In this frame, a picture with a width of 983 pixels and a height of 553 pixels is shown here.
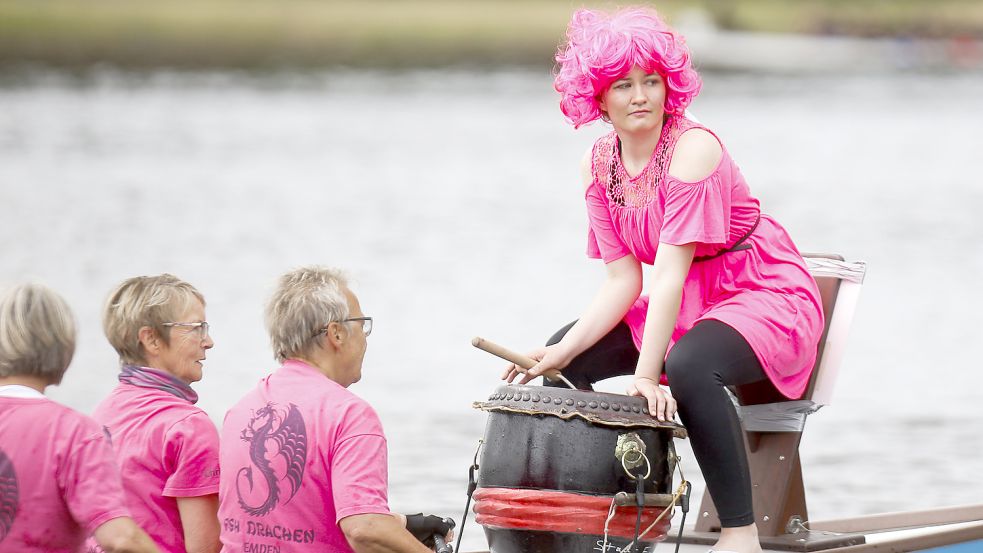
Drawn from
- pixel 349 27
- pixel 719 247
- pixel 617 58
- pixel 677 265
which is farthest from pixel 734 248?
pixel 349 27

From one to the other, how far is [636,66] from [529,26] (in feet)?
166

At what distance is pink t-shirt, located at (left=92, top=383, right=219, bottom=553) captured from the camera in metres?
3.93

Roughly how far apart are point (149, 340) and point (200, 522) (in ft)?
1.53

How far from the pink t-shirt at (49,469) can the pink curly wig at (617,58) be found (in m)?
1.67

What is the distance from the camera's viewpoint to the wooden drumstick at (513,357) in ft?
13.5

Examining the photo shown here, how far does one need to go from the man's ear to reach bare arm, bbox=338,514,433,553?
71 centimetres

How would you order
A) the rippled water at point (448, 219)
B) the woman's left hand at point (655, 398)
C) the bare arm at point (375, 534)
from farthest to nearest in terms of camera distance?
the rippled water at point (448, 219) → the woman's left hand at point (655, 398) → the bare arm at point (375, 534)

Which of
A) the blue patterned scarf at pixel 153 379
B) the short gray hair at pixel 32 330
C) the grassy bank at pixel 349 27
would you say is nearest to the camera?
the short gray hair at pixel 32 330

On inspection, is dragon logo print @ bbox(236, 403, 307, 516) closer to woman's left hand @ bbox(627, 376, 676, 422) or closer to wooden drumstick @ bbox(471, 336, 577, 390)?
wooden drumstick @ bbox(471, 336, 577, 390)

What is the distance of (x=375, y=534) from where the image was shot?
12.0 ft

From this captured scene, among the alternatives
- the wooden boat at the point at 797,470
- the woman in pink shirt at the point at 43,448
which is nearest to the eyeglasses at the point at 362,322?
the woman in pink shirt at the point at 43,448

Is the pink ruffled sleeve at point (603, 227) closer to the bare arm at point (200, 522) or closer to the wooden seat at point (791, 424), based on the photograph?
the wooden seat at point (791, 424)

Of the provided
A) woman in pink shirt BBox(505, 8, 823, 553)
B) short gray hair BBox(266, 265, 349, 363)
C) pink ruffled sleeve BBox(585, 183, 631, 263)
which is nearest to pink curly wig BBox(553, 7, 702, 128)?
woman in pink shirt BBox(505, 8, 823, 553)

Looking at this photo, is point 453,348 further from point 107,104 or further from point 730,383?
point 107,104
